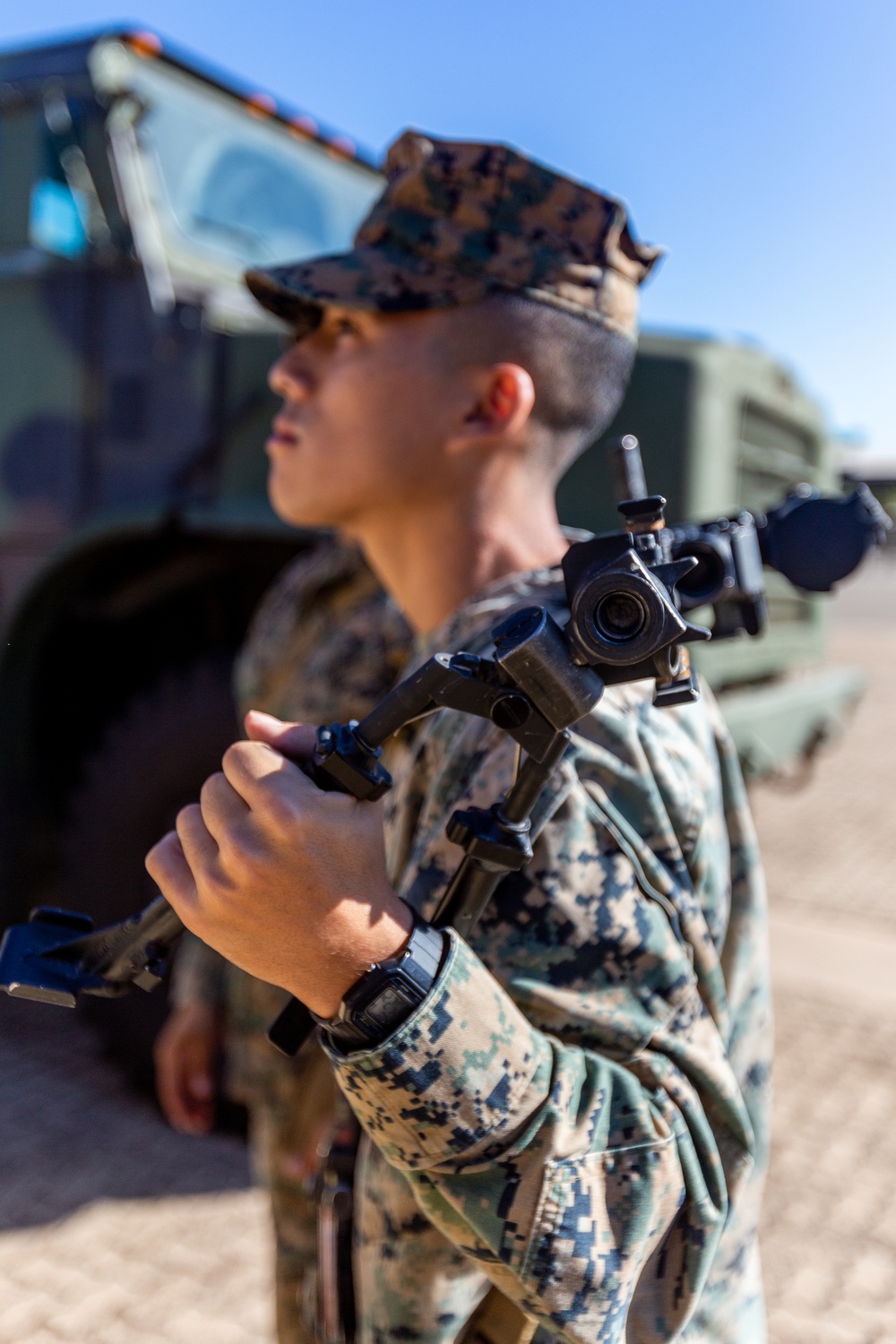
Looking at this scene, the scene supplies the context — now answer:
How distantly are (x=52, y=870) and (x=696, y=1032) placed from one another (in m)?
2.44

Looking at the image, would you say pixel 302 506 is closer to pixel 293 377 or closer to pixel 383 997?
pixel 293 377

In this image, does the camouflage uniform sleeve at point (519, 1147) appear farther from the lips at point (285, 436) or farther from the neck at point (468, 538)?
the lips at point (285, 436)

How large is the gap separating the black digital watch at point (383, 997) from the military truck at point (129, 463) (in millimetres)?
1929

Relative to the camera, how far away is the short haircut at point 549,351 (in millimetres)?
1203

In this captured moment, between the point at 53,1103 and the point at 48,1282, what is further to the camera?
the point at 53,1103

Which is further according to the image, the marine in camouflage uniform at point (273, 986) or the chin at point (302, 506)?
the marine in camouflage uniform at point (273, 986)

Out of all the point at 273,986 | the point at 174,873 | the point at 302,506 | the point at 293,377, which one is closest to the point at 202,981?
the point at 273,986

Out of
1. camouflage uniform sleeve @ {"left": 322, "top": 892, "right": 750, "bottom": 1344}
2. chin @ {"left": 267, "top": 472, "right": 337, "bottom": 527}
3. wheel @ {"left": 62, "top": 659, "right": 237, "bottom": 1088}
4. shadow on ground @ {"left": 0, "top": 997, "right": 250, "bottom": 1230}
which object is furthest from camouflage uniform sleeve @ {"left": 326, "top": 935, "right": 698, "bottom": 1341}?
wheel @ {"left": 62, "top": 659, "right": 237, "bottom": 1088}

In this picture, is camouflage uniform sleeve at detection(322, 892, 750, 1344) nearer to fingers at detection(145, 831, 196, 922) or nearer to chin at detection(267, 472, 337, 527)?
fingers at detection(145, 831, 196, 922)

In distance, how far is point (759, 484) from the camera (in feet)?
9.90

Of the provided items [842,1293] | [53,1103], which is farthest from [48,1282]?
[842,1293]

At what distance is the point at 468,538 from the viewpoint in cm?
122

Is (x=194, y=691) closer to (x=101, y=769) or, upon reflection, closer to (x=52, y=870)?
(x=101, y=769)

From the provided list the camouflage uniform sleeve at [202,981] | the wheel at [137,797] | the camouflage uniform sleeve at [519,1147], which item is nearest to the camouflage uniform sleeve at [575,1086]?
the camouflage uniform sleeve at [519,1147]
